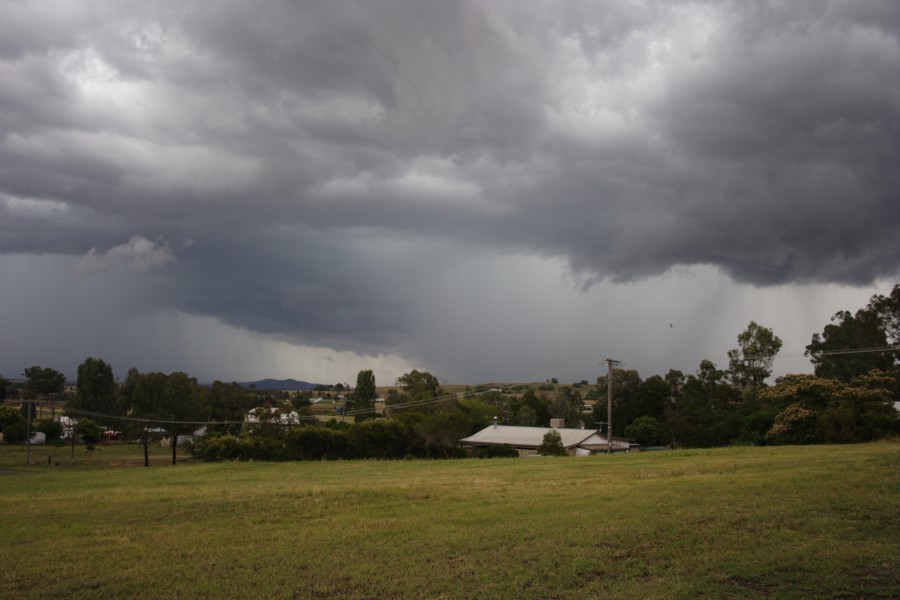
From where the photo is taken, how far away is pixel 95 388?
314 feet

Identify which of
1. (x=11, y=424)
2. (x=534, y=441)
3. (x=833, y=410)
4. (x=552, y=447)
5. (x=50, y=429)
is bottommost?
(x=534, y=441)

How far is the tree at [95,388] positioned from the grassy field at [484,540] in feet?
248

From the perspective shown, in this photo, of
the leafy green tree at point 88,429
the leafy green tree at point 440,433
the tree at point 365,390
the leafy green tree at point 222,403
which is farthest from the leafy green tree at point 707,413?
the leafy green tree at point 88,429

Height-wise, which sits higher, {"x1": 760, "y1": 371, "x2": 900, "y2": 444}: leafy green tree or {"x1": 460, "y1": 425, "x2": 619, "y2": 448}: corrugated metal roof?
{"x1": 760, "y1": 371, "x2": 900, "y2": 444}: leafy green tree

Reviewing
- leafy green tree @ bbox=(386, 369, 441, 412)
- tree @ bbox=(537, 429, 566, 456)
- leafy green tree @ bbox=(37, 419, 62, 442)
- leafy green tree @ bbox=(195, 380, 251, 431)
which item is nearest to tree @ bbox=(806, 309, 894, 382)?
tree @ bbox=(537, 429, 566, 456)

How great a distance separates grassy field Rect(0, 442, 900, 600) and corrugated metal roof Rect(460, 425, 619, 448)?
41.6 m

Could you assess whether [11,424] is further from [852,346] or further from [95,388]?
[852,346]

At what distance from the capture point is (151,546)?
53.9ft

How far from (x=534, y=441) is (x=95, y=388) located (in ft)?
199

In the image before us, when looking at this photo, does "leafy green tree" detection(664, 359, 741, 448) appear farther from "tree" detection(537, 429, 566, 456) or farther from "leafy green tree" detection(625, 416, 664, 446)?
"tree" detection(537, 429, 566, 456)

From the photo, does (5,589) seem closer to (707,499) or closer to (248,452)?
(707,499)

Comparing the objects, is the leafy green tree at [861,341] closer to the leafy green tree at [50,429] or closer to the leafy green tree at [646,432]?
the leafy green tree at [646,432]

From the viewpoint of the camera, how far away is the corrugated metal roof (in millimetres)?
67312

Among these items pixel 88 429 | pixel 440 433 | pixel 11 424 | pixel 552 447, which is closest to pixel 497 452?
pixel 552 447
